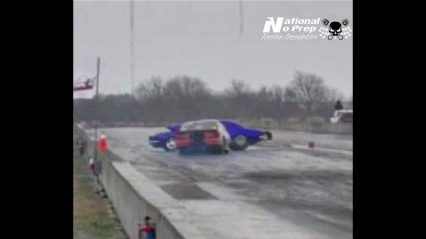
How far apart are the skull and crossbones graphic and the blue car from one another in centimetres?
63

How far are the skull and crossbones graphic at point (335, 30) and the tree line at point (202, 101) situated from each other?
0.25 meters

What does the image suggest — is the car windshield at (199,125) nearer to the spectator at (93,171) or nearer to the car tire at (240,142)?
the car tire at (240,142)

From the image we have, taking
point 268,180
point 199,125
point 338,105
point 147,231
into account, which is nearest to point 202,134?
point 199,125

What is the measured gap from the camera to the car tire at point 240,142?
2.79 metres

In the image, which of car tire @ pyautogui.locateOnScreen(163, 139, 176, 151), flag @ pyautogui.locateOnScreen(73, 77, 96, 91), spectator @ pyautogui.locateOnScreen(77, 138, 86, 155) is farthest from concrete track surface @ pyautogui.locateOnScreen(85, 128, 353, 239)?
flag @ pyautogui.locateOnScreen(73, 77, 96, 91)

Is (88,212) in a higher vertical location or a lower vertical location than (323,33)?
lower

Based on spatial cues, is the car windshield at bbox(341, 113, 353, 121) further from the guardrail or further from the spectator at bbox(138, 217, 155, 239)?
the spectator at bbox(138, 217, 155, 239)

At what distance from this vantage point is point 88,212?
118 inches

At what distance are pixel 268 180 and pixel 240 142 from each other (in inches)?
11.1

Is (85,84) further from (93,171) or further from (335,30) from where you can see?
(335,30)
